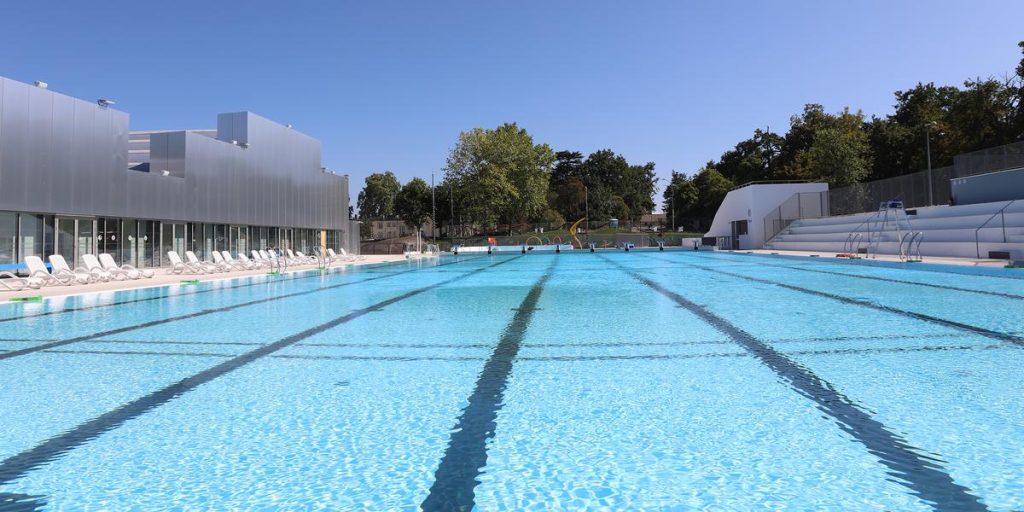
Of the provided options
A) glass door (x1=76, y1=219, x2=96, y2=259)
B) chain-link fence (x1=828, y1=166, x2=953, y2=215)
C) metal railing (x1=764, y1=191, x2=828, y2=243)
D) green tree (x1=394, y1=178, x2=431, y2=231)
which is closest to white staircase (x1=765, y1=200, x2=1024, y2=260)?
chain-link fence (x1=828, y1=166, x2=953, y2=215)

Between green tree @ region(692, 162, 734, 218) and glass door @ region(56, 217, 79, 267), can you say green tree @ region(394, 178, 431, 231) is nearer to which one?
green tree @ region(692, 162, 734, 218)

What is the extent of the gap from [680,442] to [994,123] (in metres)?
42.8

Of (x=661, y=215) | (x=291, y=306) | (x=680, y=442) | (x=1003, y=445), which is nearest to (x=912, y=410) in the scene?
(x=1003, y=445)

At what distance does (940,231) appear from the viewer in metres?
20.2

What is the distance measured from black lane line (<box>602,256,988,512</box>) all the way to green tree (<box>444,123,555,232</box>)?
51.2 m

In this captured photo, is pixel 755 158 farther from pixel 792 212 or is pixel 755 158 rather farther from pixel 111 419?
pixel 111 419

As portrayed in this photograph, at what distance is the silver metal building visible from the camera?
50.7 feet

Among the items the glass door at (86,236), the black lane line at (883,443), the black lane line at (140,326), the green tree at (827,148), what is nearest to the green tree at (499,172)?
the green tree at (827,148)

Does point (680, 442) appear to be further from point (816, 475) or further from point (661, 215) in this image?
point (661, 215)

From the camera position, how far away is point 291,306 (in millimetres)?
9867

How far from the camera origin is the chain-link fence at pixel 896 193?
24.4 metres

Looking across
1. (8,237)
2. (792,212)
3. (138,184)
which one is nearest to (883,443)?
(8,237)

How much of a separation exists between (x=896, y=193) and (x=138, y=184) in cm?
3137

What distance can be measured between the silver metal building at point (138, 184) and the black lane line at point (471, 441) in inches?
509
